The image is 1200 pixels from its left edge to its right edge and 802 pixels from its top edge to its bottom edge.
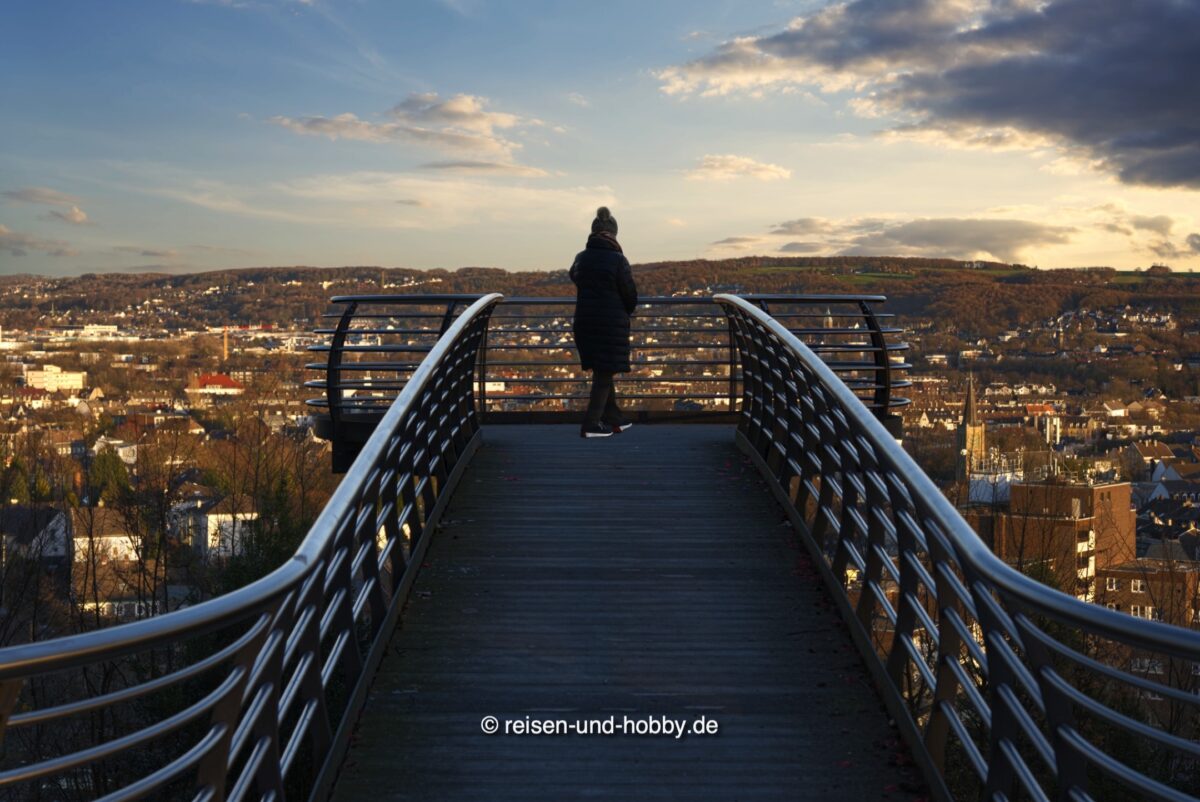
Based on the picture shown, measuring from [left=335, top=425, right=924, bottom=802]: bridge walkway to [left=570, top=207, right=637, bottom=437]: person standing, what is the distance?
165cm

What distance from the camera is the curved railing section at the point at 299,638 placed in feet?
9.75

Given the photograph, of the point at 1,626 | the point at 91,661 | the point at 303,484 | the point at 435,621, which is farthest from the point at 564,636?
the point at 303,484

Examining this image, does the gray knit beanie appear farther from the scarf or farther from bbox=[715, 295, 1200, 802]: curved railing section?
bbox=[715, 295, 1200, 802]: curved railing section

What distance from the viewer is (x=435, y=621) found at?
22.9 feet

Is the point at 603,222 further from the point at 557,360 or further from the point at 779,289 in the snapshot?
the point at 779,289

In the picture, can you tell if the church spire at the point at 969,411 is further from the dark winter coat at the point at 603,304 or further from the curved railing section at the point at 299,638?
the curved railing section at the point at 299,638

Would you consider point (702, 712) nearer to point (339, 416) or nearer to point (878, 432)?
point (878, 432)

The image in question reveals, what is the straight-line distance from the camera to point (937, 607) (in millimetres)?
5199

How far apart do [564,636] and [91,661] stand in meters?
3.98

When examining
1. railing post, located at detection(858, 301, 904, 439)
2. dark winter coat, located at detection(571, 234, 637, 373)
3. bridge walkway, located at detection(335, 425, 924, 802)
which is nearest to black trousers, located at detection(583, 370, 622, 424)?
dark winter coat, located at detection(571, 234, 637, 373)

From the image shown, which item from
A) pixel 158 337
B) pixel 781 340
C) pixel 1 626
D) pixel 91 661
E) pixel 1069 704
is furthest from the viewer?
pixel 158 337

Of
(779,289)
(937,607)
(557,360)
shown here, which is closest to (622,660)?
(937,607)

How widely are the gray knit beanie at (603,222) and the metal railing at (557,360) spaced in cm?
169

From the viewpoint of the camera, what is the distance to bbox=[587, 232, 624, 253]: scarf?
10906mm
